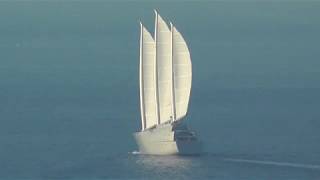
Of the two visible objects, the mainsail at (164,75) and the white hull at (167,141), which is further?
the mainsail at (164,75)

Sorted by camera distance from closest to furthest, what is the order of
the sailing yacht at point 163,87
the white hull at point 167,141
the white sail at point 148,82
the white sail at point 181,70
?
the white hull at point 167,141 → the sailing yacht at point 163,87 → the white sail at point 181,70 → the white sail at point 148,82

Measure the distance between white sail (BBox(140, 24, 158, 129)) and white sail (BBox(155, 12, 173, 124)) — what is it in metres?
0.40

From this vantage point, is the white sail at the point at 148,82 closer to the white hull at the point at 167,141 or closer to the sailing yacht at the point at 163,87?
the sailing yacht at the point at 163,87

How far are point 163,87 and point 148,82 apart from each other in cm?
90

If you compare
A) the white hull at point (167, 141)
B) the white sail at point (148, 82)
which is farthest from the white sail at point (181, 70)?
the white sail at point (148, 82)

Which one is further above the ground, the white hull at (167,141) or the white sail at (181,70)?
the white sail at (181,70)

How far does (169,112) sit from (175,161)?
22.5ft

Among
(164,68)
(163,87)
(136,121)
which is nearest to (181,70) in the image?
(164,68)

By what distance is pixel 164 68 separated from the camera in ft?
365

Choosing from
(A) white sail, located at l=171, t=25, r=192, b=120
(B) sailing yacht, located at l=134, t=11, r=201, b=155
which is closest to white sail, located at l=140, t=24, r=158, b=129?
(B) sailing yacht, located at l=134, t=11, r=201, b=155

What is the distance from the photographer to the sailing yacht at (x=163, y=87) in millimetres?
108875

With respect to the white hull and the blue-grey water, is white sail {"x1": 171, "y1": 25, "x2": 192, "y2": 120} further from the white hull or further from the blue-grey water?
the blue-grey water

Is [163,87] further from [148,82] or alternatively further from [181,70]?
[181,70]

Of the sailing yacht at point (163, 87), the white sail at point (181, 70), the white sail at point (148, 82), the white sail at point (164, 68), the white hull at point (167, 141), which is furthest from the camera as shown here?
the white sail at point (148, 82)
